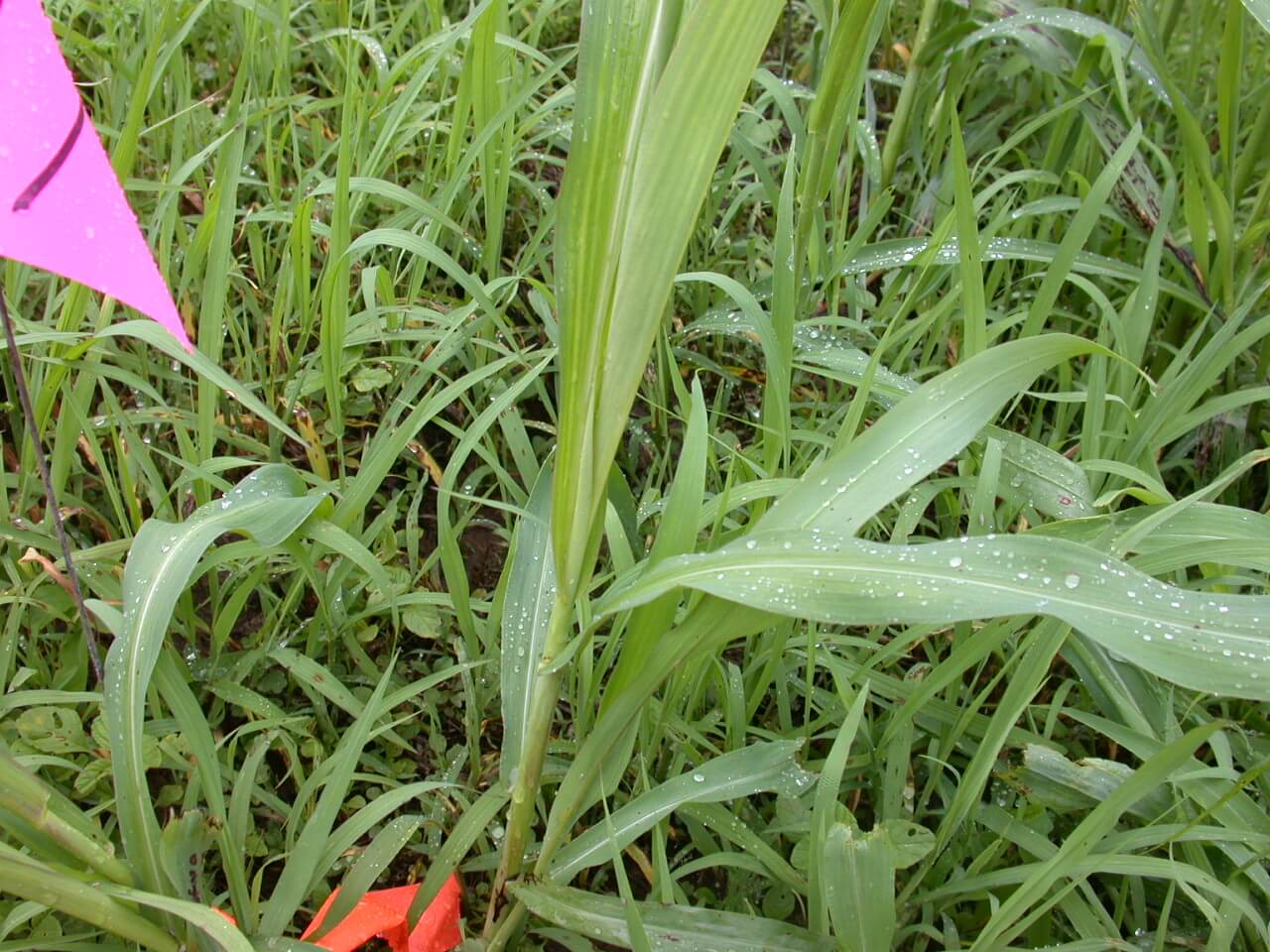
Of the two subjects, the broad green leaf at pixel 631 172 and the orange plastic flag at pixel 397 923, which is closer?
the broad green leaf at pixel 631 172

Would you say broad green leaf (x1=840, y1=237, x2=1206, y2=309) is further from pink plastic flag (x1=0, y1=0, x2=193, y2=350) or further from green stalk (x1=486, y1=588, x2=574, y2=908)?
pink plastic flag (x1=0, y1=0, x2=193, y2=350)

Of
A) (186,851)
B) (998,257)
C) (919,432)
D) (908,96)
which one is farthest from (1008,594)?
(908,96)

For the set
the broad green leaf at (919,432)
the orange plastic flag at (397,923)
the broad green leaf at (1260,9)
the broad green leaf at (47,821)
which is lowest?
the orange plastic flag at (397,923)

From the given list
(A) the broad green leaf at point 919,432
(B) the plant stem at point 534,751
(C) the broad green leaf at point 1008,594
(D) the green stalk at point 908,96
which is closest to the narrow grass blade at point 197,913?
(B) the plant stem at point 534,751

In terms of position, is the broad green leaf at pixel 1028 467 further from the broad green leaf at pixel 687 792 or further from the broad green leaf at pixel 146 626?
the broad green leaf at pixel 146 626

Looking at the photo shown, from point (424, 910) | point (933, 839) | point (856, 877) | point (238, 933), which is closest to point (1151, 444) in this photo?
point (933, 839)

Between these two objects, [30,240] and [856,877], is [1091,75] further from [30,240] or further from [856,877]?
[30,240]

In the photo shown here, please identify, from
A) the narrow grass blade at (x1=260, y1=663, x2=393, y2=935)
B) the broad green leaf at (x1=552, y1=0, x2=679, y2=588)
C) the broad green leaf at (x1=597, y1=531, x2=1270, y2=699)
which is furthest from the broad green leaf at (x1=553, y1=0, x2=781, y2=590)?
the narrow grass blade at (x1=260, y1=663, x2=393, y2=935)
